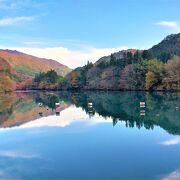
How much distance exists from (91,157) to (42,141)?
7506 millimetres

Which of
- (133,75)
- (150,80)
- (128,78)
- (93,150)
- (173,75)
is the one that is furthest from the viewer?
(128,78)

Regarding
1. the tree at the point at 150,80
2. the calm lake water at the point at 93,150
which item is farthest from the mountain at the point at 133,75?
the calm lake water at the point at 93,150

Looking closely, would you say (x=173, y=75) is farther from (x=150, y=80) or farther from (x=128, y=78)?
(x=128, y=78)

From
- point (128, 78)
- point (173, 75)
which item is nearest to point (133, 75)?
point (128, 78)

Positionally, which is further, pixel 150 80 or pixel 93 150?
pixel 150 80

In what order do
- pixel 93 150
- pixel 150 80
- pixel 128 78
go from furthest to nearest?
pixel 128 78, pixel 150 80, pixel 93 150

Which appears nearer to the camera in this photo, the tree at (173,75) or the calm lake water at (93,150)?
the calm lake water at (93,150)

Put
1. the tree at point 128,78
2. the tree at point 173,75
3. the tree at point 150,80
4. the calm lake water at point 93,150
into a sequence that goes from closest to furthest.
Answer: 1. the calm lake water at point 93,150
2. the tree at point 173,75
3. the tree at point 150,80
4. the tree at point 128,78

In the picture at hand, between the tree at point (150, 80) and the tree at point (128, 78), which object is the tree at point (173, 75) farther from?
the tree at point (128, 78)

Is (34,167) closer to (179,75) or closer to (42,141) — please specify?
(42,141)

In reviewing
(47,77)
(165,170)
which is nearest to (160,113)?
(165,170)

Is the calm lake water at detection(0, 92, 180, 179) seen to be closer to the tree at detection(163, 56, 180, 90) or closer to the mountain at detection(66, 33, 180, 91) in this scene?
the tree at detection(163, 56, 180, 90)

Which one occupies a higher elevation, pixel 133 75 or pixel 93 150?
pixel 133 75

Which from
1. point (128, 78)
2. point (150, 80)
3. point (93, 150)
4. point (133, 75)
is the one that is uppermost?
point (133, 75)
